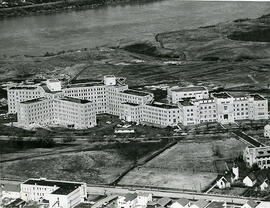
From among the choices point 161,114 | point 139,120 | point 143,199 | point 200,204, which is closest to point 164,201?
point 143,199

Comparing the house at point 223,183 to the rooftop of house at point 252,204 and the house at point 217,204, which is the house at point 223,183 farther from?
the rooftop of house at point 252,204

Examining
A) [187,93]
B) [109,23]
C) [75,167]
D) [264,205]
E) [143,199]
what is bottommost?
[109,23]

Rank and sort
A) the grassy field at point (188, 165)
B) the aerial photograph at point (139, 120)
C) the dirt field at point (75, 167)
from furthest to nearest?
the dirt field at point (75, 167), the grassy field at point (188, 165), the aerial photograph at point (139, 120)

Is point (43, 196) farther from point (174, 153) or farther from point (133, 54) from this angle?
point (133, 54)

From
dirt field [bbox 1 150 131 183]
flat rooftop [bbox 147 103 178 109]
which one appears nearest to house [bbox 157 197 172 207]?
dirt field [bbox 1 150 131 183]

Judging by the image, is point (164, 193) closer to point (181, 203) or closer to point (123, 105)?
point (181, 203)

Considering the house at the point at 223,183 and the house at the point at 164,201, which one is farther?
the house at the point at 223,183

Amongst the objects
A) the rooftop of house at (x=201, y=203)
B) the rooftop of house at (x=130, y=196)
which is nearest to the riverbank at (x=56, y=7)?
the rooftop of house at (x=130, y=196)
